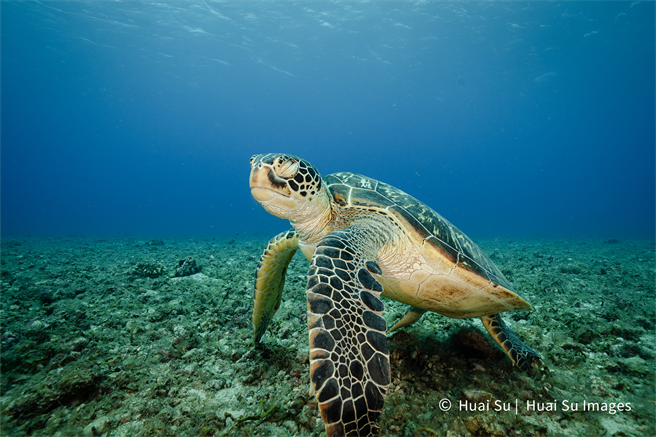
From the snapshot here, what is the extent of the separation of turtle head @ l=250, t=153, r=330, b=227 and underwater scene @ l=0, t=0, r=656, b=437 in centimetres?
2

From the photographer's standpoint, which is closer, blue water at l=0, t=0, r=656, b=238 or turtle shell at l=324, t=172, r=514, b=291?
turtle shell at l=324, t=172, r=514, b=291

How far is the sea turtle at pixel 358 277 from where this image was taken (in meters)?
1.21

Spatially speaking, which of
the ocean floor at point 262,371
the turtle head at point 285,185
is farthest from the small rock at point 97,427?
the turtle head at point 285,185

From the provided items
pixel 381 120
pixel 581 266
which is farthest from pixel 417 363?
pixel 381 120

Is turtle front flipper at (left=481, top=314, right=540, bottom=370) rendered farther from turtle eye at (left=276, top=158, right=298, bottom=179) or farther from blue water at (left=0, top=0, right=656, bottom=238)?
blue water at (left=0, top=0, right=656, bottom=238)

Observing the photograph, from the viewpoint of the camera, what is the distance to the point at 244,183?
14400cm

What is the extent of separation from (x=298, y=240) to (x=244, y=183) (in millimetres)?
150622

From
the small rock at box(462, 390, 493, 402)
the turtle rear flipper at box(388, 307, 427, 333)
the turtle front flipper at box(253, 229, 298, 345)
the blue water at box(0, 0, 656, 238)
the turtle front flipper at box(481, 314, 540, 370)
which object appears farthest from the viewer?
the blue water at box(0, 0, 656, 238)

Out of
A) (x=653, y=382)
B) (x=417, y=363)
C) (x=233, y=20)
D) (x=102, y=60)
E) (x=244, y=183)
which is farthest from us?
(x=244, y=183)

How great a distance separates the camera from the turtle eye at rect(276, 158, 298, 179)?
2172 millimetres

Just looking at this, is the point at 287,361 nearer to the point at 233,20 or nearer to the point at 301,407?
the point at 301,407

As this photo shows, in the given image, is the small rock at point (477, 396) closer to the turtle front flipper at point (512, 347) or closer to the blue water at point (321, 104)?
the turtle front flipper at point (512, 347)

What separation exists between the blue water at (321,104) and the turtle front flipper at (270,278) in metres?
26.5

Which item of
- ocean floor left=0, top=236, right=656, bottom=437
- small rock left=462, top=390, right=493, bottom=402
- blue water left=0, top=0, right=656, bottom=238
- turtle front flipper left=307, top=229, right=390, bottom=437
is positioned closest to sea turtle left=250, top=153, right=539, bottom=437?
turtle front flipper left=307, top=229, right=390, bottom=437
